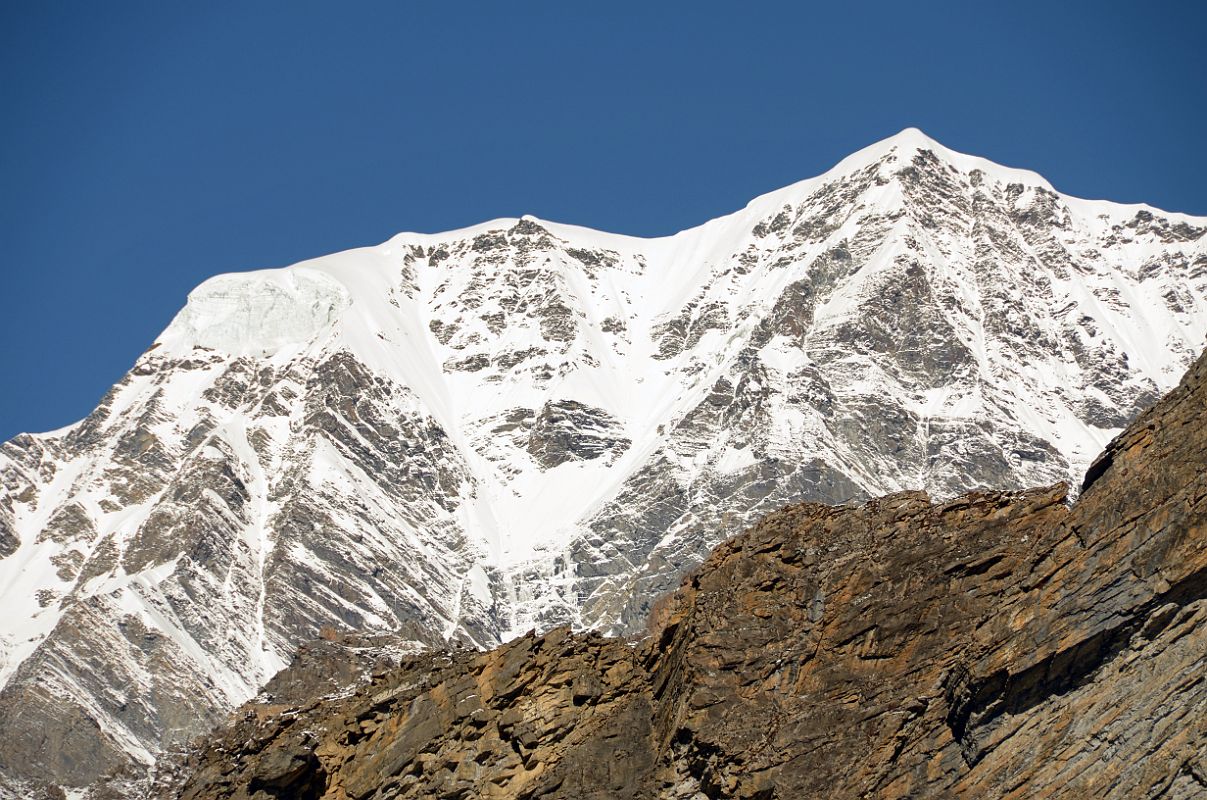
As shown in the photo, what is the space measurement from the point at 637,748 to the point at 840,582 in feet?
19.3

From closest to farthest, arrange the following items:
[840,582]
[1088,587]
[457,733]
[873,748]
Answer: [1088,587]
[873,748]
[840,582]
[457,733]

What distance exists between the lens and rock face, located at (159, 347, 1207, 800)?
4444 centimetres

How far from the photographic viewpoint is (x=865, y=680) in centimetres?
5069

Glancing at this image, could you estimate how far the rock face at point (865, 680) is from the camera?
146ft

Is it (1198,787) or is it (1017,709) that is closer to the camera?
(1198,787)

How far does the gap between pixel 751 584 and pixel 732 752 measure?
5.18 metres

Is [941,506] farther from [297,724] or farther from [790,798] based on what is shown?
[297,724]

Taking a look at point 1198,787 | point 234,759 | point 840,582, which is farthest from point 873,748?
point 234,759

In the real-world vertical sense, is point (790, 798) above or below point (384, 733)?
below

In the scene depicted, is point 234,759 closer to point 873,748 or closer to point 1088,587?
point 873,748

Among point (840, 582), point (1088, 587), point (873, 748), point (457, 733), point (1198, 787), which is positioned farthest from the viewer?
point (457, 733)

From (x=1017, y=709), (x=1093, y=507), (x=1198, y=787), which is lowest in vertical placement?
(x=1198, y=787)

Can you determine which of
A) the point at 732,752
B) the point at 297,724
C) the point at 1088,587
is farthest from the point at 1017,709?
the point at 297,724

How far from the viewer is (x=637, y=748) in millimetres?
54156
